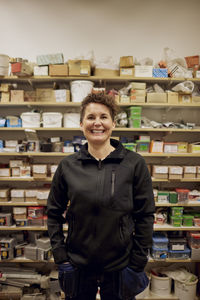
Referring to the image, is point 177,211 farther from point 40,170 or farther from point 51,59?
point 51,59

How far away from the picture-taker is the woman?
3.80 ft

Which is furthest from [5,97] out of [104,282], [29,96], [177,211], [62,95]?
[177,211]

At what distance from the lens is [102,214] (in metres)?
1.15

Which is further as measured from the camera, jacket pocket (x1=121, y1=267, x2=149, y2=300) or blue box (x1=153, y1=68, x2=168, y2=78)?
blue box (x1=153, y1=68, x2=168, y2=78)

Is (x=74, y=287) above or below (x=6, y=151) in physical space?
below

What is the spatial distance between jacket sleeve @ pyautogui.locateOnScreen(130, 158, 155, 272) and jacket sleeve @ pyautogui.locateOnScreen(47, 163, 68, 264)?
452 millimetres

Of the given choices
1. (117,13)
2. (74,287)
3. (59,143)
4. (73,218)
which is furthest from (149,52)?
(74,287)

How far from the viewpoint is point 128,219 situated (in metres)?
1.22

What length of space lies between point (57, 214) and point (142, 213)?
0.56m

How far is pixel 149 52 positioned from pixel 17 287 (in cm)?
341

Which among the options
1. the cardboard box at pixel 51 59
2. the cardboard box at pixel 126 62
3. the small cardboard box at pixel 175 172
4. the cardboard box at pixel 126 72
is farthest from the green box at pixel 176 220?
the cardboard box at pixel 51 59

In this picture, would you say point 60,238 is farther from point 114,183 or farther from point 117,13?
point 117,13

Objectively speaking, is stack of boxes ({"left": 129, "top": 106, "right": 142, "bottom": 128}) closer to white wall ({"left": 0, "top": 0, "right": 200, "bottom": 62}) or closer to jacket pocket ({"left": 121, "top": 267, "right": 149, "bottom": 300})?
white wall ({"left": 0, "top": 0, "right": 200, "bottom": 62})

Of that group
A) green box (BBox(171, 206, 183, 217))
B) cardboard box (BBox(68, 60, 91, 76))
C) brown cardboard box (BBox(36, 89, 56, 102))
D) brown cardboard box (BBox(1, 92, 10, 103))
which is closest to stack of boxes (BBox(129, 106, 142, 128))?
cardboard box (BBox(68, 60, 91, 76))
